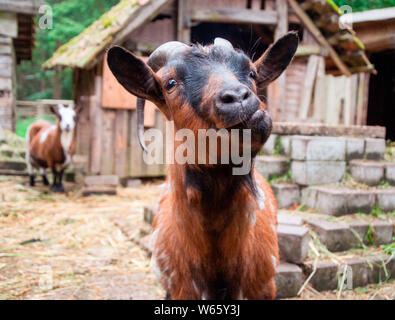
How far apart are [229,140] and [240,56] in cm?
55

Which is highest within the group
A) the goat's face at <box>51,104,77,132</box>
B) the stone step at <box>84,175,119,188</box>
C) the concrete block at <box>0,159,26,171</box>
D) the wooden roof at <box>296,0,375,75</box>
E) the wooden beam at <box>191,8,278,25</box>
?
the wooden beam at <box>191,8,278,25</box>

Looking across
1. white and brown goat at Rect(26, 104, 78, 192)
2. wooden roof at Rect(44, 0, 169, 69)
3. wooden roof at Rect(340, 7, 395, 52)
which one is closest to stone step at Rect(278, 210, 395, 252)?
wooden roof at Rect(340, 7, 395, 52)

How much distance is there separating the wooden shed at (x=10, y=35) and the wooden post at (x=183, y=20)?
3.46 metres

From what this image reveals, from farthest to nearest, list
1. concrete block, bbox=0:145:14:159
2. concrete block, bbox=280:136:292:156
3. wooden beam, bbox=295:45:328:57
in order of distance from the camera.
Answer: concrete block, bbox=0:145:14:159 < wooden beam, bbox=295:45:328:57 < concrete block, bbox=280:136:292:156

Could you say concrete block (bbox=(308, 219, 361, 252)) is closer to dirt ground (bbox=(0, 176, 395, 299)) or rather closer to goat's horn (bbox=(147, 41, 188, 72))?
dirt ground (bbox=(0, 176, 395, 299))

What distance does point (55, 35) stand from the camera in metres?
16.1

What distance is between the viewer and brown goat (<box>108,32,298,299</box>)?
1.75 meters

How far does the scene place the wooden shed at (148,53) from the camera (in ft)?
23.8

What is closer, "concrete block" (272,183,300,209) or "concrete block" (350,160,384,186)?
"concrete block" (350,160,384,186)

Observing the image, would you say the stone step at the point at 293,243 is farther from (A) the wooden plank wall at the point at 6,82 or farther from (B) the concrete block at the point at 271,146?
(A) the wooden plank wall at the point at 6,82

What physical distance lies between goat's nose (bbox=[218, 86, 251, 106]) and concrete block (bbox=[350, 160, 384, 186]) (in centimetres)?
325

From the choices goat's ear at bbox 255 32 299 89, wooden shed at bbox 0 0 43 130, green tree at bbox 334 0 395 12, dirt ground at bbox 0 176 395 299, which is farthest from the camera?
wooden shed at bbox 0 0 43 130

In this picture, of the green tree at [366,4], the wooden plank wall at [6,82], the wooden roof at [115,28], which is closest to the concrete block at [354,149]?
the green tree at [366,4]

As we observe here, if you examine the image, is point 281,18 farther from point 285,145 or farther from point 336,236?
point 336,236
